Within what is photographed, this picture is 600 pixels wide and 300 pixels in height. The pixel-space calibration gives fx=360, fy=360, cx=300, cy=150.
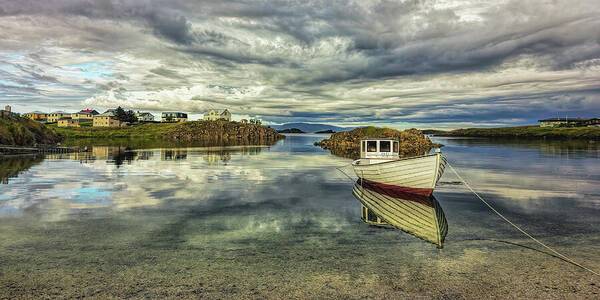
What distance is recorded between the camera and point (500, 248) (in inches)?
605

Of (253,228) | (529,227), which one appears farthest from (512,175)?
(253,228)

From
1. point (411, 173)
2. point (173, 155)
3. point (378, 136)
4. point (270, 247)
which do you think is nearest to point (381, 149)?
point (411, 173)

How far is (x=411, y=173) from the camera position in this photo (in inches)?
1108

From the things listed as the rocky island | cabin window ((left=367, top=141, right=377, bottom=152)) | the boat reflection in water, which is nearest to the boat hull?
the boat reflection in water

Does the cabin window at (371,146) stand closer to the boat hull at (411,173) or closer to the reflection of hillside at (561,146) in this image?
Answer: the boat hull at (411,173)

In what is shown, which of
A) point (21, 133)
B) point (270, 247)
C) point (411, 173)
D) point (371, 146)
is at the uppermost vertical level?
point (21, 133)

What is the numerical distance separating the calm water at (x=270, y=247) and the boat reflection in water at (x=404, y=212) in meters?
0.74

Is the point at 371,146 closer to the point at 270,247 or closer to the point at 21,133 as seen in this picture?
the point at 270,247

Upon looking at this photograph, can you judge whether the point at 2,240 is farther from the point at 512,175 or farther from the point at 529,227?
the point at 512,175

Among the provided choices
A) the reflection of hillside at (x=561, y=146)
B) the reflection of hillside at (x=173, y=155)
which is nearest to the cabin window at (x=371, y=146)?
the reflection of hillside at (x=173, y=155)

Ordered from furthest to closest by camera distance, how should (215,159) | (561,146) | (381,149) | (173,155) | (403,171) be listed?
(561,146), (173,155), (215,159), (381,149), (403,171)

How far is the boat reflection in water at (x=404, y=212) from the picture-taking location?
18.3 meters

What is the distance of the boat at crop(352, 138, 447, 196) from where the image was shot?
26888mm

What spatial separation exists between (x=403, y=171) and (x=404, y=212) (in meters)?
6.29
